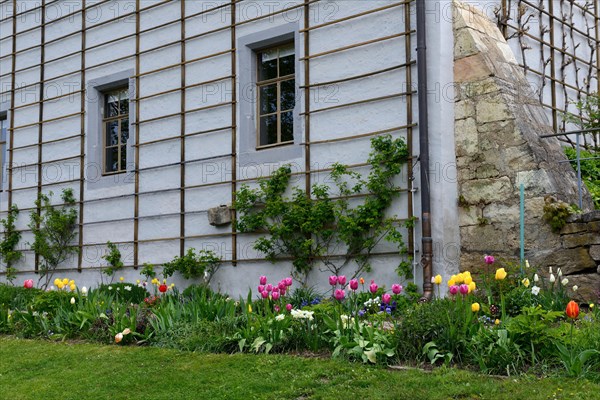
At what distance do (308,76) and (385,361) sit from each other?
17.8 ft

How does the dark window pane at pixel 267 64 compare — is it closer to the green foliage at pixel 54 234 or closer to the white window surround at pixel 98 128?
the white window surround at pixel 98 128

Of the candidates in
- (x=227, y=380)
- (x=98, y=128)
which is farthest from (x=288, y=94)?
(x=227, y=380)

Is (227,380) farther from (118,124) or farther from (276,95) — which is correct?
(118,124)

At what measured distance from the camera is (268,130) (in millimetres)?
11156

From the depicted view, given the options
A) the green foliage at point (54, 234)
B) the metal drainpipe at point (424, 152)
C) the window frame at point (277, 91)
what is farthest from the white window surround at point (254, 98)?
the green foliage at point (54, 234)

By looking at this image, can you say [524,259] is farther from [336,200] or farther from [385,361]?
[385,361]

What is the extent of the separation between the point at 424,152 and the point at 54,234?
7.17 meters

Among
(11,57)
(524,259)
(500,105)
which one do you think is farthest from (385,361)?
(11,57)

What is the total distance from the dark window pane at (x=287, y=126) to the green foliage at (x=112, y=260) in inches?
137

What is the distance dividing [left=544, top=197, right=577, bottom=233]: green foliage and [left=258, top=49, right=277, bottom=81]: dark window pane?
4485 mm

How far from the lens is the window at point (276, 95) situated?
10.9 metres

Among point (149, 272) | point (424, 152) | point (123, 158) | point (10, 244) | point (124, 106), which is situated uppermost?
point (124, 106)

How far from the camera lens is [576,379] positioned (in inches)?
193

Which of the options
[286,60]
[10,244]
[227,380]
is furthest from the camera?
[10,244]
